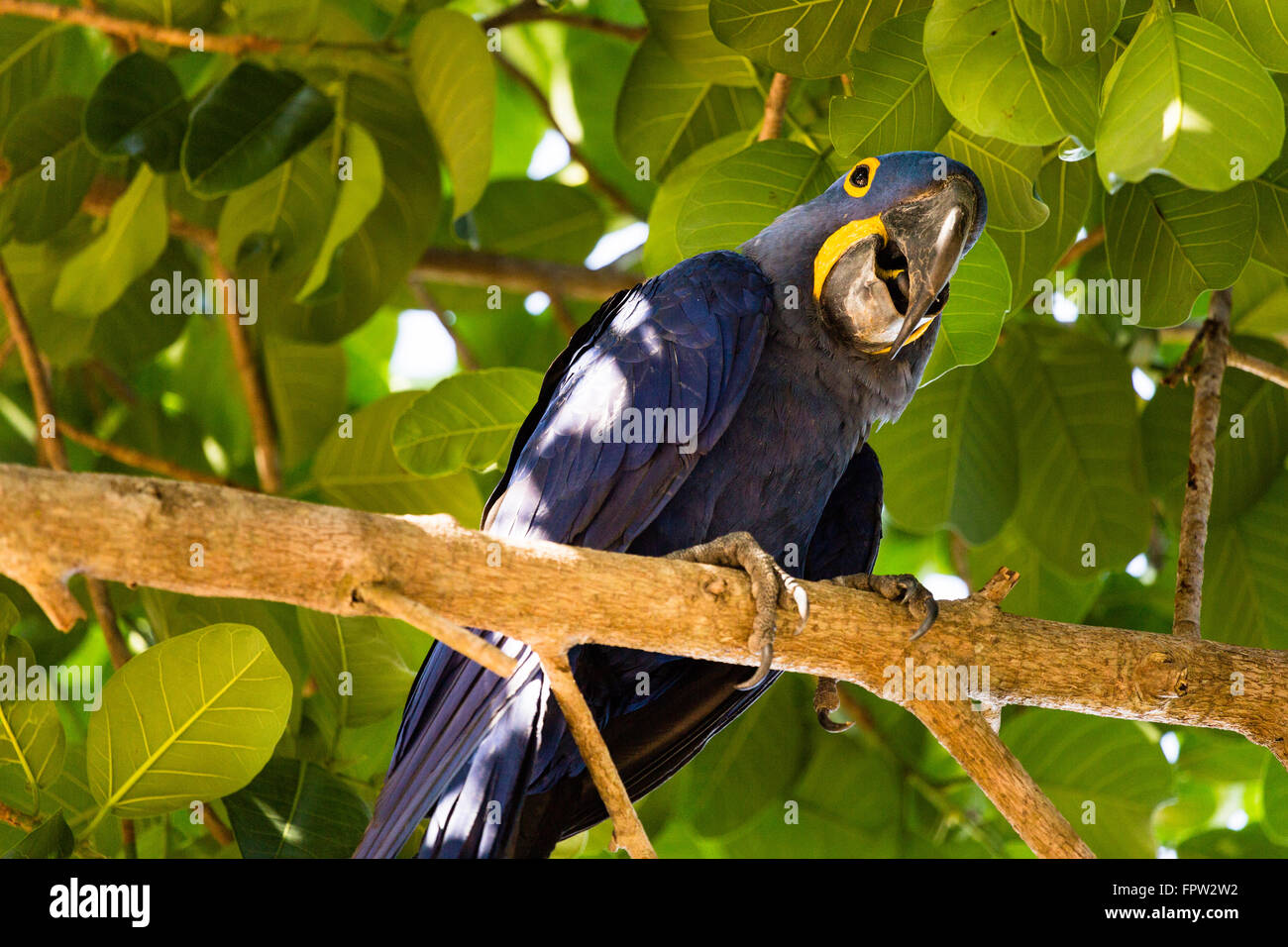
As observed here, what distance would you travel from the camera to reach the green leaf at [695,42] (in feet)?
10.0

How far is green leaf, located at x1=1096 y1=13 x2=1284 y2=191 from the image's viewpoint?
180 centimetres

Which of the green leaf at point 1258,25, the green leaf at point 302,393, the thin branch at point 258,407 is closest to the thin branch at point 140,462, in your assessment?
the thin branch at point 258,407

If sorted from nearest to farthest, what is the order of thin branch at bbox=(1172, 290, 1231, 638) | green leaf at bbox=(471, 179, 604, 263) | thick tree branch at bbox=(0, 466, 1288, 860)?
thick tree branch at bbox=(0, 466, 1288, 860) → thin branch at bbox=(1172, 290, 1231, 638) → green leaf at bbox=(471, 179, 604, 263)

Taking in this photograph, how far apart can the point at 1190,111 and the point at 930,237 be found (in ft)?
2.71

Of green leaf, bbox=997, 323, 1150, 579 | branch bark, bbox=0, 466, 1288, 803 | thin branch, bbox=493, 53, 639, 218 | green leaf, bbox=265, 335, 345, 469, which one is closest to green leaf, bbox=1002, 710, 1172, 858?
green leaf, bbox=997, 323, 1150, 579

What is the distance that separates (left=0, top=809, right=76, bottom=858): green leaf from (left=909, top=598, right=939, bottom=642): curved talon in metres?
1.67

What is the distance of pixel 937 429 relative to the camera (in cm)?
334

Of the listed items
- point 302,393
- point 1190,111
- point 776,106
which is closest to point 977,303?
point 776,106

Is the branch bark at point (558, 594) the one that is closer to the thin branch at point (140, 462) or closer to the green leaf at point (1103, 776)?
the green leaf at point (1103, 776)

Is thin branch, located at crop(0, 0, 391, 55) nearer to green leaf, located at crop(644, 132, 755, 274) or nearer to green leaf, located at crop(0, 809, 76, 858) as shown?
green leaf, located at crop(644, 132, 755, 274)

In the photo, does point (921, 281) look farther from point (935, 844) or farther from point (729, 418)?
point (935, 844)

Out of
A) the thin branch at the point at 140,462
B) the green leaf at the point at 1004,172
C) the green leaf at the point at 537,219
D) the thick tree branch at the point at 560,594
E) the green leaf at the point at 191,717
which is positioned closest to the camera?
the thick tree branch at the point at 560,594

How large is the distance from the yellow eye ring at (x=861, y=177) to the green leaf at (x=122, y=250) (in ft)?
6.17
